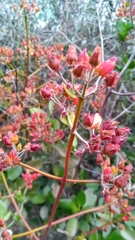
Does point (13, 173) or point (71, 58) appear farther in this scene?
point (13, 173)

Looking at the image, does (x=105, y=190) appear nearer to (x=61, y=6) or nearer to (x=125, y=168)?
(x=125, y=168)

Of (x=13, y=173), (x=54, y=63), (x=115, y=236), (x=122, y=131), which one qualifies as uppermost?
(x=54, y=63)

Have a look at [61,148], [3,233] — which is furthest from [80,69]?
[61,148]

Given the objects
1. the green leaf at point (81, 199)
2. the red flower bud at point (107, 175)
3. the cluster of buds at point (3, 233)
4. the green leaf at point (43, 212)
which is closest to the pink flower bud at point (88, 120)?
the red flower bud at point (107, 175)

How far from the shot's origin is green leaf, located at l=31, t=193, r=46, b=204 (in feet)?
3.34

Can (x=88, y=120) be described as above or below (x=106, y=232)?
above

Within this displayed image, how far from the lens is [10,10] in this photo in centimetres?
123

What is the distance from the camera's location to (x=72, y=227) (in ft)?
3.13

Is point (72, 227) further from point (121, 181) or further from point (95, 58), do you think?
point (95, 58)

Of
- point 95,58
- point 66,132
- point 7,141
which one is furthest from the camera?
point 66,132

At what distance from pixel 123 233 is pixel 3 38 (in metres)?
0.84

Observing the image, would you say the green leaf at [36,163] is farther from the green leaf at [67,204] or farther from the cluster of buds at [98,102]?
the cluster of buds at [98,102]

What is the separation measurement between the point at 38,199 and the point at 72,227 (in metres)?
0.15

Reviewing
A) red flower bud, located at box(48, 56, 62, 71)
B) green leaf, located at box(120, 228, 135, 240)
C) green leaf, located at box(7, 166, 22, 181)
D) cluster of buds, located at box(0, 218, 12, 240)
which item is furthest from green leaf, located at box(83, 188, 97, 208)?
red flower bud, located at box(48, 56, 62, 71)
